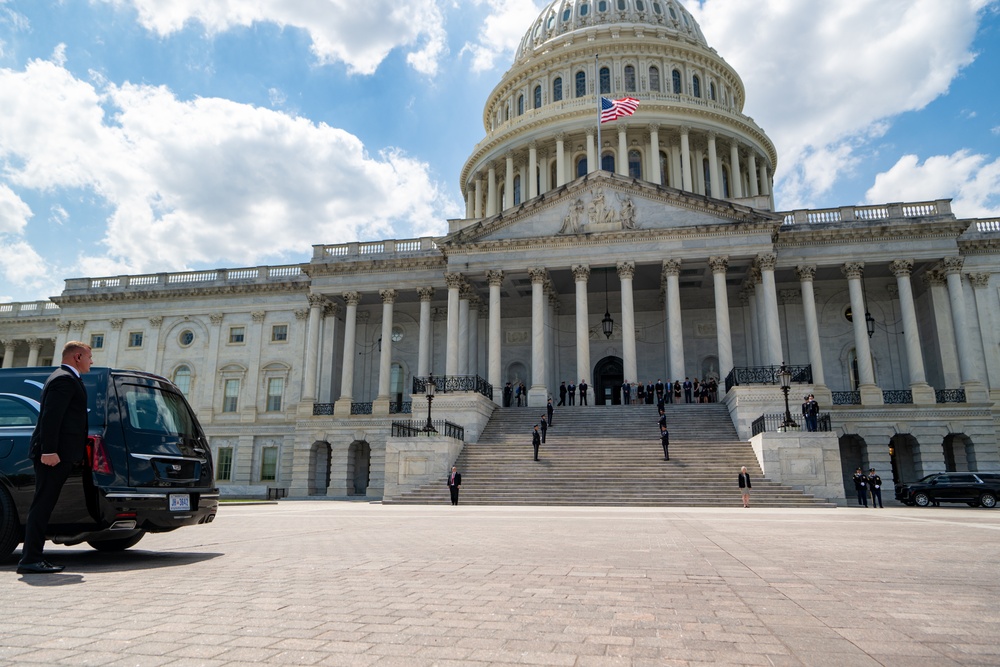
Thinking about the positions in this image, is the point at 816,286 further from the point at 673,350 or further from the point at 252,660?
the point at 252,660

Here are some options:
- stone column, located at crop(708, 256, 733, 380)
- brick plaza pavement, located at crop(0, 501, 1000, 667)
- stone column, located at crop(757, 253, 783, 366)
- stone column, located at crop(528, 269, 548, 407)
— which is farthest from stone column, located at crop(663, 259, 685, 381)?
brick plaza pavement, located at crop(0, 501, 1000, 667)

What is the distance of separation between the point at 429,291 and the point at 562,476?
2055 cm

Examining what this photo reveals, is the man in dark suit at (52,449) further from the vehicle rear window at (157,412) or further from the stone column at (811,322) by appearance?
the stone column at (811,322)

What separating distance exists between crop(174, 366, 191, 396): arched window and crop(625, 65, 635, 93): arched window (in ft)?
142

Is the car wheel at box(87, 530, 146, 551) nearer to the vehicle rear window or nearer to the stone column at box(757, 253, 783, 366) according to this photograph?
the vehicle rear window

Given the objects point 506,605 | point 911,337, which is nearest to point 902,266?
point 911,337

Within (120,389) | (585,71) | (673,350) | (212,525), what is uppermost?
(585,71)

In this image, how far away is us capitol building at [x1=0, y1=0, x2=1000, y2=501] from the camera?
1483 inches

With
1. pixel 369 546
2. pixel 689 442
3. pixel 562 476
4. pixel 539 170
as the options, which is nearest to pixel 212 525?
pixel 369 546

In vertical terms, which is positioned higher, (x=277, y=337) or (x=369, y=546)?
(x=277, y=337)

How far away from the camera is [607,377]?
49.5 metres

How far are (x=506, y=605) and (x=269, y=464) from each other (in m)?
47.1

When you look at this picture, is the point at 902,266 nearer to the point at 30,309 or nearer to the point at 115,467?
the point at 115,467

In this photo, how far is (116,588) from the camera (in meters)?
5.98
